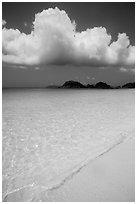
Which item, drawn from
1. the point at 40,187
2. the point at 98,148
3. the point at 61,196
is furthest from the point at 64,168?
the point at 98,148

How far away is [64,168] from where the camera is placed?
4168mm

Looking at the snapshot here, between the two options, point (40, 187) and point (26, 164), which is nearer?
point (40, 187)

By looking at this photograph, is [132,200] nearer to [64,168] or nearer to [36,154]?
[64,168]

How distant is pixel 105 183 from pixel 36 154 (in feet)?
7.75

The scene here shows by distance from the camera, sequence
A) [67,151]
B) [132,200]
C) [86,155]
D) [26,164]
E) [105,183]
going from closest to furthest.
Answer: [132,200] → [105,183] → [26,164] → [86,155] → [67,151]

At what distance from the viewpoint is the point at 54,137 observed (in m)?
6.42

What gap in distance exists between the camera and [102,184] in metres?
3.28

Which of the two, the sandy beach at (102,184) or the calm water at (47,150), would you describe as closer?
the sandy beach at (102,184)

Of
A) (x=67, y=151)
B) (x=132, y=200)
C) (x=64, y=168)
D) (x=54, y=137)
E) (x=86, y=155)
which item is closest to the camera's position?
(x=132, y=200)

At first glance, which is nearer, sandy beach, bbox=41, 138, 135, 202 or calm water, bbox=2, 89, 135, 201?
sandy beach, bbox=41, 138, 135, 202

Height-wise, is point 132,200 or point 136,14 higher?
point 136,14

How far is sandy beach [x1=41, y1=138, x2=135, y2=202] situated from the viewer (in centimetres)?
301

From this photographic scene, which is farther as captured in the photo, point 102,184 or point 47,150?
point 47,150

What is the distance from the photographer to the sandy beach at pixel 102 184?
3.01 meters
